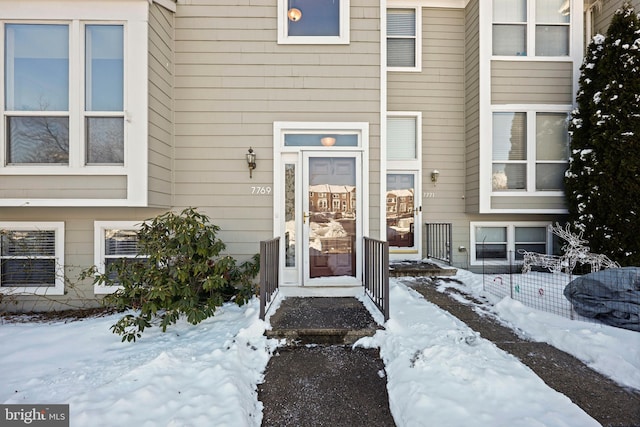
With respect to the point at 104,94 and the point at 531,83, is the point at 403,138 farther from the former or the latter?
the point at 104,94

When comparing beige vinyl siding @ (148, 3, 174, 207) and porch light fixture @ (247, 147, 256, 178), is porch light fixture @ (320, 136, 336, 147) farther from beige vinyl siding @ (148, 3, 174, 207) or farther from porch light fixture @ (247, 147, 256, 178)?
beige vinyl siding @ (148, 3, 174, 207)

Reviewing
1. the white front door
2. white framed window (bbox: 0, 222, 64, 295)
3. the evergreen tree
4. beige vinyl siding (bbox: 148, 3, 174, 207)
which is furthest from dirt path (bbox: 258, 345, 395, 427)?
the evergreen tree

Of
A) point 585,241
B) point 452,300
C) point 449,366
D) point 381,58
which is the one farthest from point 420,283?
point 381,58

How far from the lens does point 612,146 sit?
185 inches

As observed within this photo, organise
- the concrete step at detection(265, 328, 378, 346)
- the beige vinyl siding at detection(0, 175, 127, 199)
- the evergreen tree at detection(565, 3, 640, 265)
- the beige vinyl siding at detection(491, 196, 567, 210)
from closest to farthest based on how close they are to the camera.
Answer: the concrete step at detection(265, 328, 378, 346)
the beige vinyl siding at detection(0, 175, 127, 199)
the evergreen tree at detection(565, 3, 640, 265)
the beige vinyl siding at detection(491, 196, 567, 210)

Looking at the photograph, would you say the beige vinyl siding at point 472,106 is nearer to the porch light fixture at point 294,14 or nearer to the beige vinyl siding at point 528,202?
the beige vinyl siding at point 528,202

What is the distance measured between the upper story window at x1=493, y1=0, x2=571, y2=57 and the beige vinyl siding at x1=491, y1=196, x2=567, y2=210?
9.17 ft

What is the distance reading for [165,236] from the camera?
11.0ft

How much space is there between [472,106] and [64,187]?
270 inches

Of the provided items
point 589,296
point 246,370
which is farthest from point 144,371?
point 589,296

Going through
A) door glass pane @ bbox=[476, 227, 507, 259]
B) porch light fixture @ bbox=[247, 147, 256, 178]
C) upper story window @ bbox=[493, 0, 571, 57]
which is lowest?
door glass pane @ bbox=[476, 227, 507, 259]

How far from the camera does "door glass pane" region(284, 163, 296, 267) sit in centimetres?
414

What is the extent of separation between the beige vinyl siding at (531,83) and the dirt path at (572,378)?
4.50m

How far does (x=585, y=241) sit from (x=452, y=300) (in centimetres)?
308
